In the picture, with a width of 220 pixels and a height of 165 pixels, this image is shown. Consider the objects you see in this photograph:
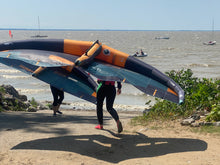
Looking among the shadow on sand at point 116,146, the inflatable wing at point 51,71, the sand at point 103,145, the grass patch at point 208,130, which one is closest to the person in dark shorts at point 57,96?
the inflatable wing at point 51,71

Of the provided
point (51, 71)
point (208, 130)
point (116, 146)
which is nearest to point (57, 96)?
point (51, 71)

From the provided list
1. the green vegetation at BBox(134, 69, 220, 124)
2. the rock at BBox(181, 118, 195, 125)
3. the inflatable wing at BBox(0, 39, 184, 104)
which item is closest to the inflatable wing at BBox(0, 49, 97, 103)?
the inflatable wing at BBox(0, 39, 184, 104)

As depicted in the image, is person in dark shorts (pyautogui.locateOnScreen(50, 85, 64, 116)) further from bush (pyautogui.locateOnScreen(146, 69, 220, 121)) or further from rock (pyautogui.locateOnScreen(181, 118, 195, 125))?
rock (pyautogui.locateOnScreen(181, 118, 195, 125))

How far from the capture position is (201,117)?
725 cm

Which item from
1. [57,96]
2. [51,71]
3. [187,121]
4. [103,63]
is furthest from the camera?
[57,96]

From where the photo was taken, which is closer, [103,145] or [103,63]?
[103,145]

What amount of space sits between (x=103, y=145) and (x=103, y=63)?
6.22ft

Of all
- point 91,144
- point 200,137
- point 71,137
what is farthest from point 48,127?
point 200,137

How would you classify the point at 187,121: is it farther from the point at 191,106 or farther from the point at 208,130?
the point at 191,106

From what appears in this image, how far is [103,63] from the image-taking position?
6574 millimetres

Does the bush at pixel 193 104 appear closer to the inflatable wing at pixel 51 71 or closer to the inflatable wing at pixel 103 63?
the inflatable wing at pixel 103 63

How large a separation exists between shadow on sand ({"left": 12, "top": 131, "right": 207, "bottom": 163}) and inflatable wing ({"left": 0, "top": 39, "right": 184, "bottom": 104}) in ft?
2.86

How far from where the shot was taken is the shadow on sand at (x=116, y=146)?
518 cm

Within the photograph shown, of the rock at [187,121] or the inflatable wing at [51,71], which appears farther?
the rock at [187,121]
